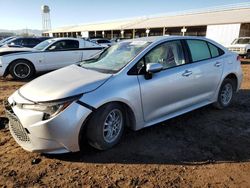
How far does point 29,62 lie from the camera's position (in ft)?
31.9

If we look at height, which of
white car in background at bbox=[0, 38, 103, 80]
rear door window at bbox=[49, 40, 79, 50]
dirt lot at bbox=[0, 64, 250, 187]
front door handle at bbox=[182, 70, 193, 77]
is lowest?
dirt lot at bbox=[0, 64, 250, 187]

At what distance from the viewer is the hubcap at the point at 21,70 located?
953 centimetres

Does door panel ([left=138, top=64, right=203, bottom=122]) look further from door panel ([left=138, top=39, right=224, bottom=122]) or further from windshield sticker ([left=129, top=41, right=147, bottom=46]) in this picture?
windshield sticker ([left=129, top=41, right=147, bottom=46])

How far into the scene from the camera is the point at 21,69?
31.6 feet

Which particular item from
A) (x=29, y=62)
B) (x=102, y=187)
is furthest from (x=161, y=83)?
(x=29, y=62)

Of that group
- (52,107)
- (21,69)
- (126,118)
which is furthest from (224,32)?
(52,107)

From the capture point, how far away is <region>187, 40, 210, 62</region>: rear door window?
4.91 metres

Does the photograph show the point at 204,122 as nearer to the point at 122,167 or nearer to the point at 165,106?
the point at 165,106

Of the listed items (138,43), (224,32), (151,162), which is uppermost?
(224,32)

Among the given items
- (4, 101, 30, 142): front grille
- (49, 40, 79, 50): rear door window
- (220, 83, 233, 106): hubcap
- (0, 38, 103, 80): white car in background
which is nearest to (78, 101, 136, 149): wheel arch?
(4, 101, 30, 142): front grille

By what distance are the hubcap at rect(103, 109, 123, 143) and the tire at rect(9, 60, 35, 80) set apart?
22.6ft

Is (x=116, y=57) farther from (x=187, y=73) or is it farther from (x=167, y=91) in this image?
(x=187, y=73)

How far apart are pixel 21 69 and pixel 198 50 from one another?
6.96 m

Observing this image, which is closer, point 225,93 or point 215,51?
point 215,51
